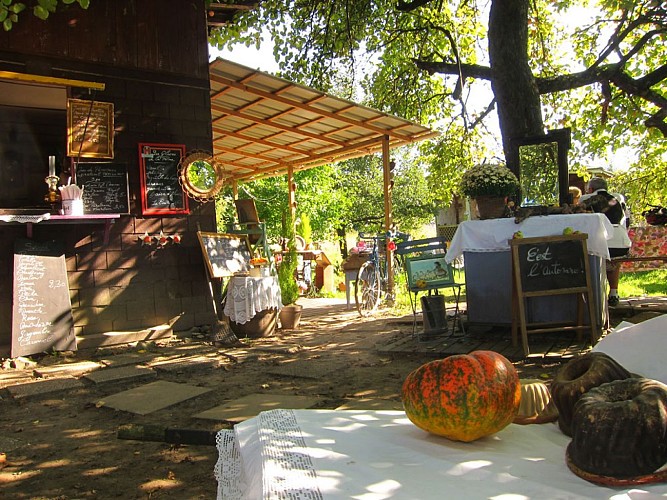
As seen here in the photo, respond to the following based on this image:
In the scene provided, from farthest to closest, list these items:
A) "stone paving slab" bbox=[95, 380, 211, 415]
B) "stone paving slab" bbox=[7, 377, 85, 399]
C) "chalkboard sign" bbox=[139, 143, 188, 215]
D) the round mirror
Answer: the round mirror, "chalkboard sign" bbox=[139, 143, 188, 215], "stone paving slab" bbox=[7, 377, 85, 399], "stone paving slab" bbox=[95, 380, 211, 415]

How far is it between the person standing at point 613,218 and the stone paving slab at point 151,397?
204 inches

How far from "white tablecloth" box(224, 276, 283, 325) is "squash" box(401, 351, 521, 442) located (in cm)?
480

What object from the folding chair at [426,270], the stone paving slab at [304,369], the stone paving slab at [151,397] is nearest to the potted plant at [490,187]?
the folding chair at [426,270]

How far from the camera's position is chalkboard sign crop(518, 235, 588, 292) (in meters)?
5.12

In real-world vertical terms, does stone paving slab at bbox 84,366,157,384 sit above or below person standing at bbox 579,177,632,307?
below

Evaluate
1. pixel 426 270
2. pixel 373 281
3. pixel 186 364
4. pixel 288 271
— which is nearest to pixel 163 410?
pixel 186 364

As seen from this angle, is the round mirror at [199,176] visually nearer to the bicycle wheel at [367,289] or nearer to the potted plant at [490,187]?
the bicycle wheel at [367,289]

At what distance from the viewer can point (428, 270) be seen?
6.15m

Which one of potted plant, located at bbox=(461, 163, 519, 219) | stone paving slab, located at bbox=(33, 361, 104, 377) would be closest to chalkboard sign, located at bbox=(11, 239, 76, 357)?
stone paving slab, located at bbox=(33, 361, 104, 377)

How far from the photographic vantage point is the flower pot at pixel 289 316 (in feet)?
25.4

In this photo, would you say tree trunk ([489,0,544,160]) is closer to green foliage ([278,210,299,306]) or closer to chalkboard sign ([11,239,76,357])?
green foliage ([278,210,299,306])

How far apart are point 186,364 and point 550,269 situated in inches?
151

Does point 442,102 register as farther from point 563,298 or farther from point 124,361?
point 124,361

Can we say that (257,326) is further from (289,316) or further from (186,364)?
(186,364)
